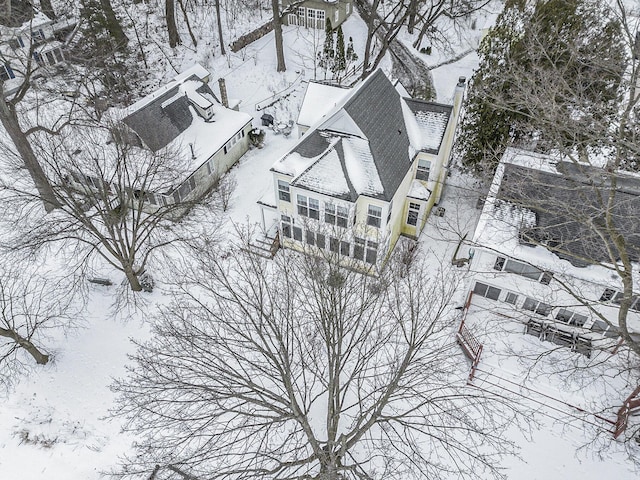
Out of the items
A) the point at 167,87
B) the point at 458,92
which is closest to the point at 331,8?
the point at 167,87

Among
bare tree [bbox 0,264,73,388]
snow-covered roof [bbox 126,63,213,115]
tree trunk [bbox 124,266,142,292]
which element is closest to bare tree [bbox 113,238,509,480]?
tree trunk [bbox 124,266,142,292]

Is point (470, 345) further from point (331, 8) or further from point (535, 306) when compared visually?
point (331, 8)

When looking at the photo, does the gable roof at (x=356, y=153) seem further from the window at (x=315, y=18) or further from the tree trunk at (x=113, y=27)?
the window at (x=315, y=18)

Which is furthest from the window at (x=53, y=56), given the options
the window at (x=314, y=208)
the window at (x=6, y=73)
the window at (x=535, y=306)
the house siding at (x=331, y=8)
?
the window at (x=535, y=306)

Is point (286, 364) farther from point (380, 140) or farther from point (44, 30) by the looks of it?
point (44, 30)

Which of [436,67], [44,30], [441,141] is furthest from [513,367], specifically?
[44,30]

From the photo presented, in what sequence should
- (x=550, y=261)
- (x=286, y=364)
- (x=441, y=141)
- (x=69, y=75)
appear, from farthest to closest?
(x=69, y=75) → (x=441, y=141) → (x=550, y=261) → (x=286, y=364)
